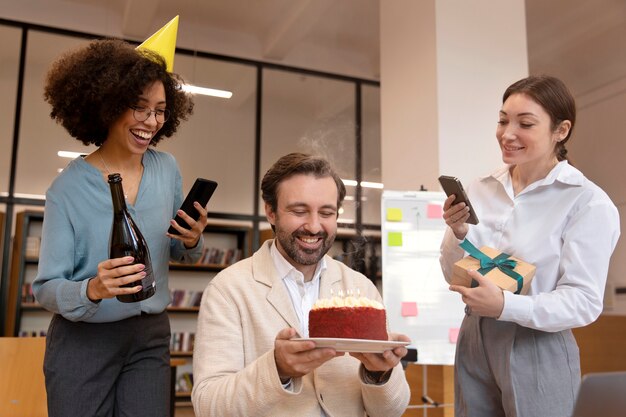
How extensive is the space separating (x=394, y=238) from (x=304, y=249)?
2282mm

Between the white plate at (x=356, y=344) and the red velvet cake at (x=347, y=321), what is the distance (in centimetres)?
8

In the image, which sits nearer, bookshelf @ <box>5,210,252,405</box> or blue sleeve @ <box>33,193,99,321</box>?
blue sleeve @ <box>33,193,99,321</box>

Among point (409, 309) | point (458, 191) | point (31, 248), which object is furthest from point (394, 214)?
point (31, 248)

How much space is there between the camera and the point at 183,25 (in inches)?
276

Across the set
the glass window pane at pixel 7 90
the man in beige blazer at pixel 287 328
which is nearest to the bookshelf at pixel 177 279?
the glass window pane at pixel 7 90

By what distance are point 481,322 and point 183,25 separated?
20.3 feet

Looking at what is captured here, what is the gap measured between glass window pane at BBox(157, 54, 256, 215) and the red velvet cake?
5716 millimetres

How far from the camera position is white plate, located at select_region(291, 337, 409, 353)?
1156 mm

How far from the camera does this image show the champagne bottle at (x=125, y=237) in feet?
5.22

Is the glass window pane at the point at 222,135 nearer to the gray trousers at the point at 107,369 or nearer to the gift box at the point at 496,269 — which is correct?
the gray trousers at the point at 107,369

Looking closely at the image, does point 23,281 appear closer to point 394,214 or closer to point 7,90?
point 7,90

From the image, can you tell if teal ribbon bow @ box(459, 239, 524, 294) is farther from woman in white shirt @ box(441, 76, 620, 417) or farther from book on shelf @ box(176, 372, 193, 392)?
book on shelf @ box(176, 372, 193, 392)

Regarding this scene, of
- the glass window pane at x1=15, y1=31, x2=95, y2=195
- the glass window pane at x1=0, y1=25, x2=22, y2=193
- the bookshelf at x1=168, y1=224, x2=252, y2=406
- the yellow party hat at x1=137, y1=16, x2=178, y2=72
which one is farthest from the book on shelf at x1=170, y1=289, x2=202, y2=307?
the yellow party hat at x1=137, y1=16, x2=178, y2=72

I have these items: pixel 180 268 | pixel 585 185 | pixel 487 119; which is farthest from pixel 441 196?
pixel 180 268
